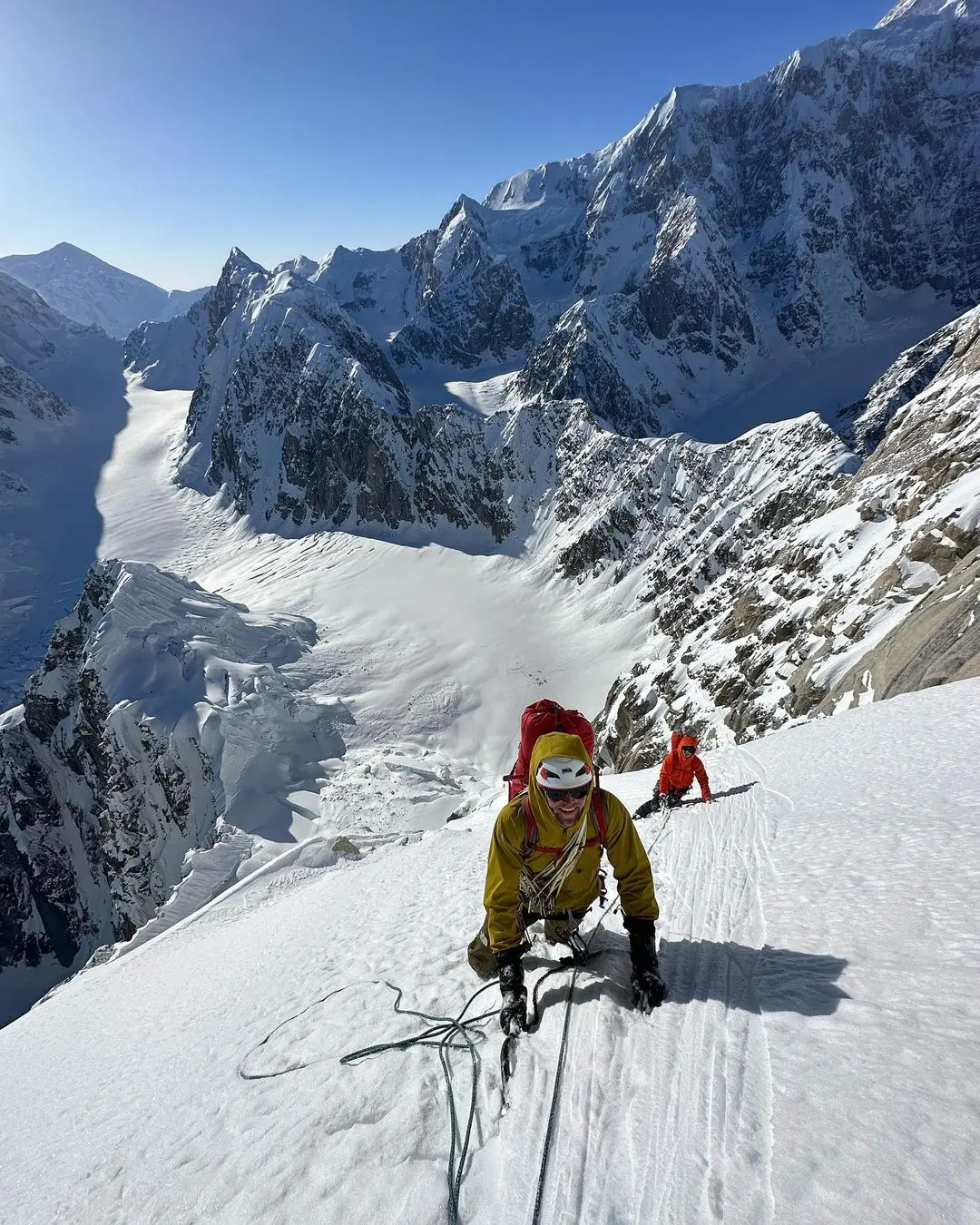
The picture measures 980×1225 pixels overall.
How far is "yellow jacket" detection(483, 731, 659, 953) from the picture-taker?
167 inches

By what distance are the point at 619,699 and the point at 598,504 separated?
5758 centimetres

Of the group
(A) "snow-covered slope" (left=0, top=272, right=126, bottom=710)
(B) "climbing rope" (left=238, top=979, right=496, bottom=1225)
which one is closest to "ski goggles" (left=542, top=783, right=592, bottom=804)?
(B) "climbing rope" (left=238, top=979, right=496, bottom=1225)

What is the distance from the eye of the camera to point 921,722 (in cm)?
967

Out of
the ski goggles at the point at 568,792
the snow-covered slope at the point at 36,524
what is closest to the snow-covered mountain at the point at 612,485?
the snow-covered slope at the point at 36,524

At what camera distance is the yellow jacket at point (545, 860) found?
425cm

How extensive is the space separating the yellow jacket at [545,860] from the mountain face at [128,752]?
107ft

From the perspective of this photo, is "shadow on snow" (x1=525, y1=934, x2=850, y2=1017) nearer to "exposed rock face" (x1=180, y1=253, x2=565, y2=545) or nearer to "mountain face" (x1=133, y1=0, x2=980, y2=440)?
"exposed rock face" (x1=180, y1=253, x2=565, y2=545)

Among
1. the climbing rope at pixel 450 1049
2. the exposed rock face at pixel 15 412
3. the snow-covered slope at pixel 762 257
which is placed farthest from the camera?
the exposed rock face at pixel 15 412

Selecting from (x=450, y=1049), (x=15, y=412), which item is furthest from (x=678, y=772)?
(x=15, y=412)

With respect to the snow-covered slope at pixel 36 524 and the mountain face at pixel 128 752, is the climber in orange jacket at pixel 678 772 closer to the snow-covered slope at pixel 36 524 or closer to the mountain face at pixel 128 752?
the mountain face at pixel 128 752

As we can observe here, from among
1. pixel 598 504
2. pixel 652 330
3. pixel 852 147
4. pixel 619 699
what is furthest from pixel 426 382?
pixel 619 699

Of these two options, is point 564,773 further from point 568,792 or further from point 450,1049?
point 450,1049

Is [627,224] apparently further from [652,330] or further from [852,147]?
[852,147]

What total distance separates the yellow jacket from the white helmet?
6.7 inches
